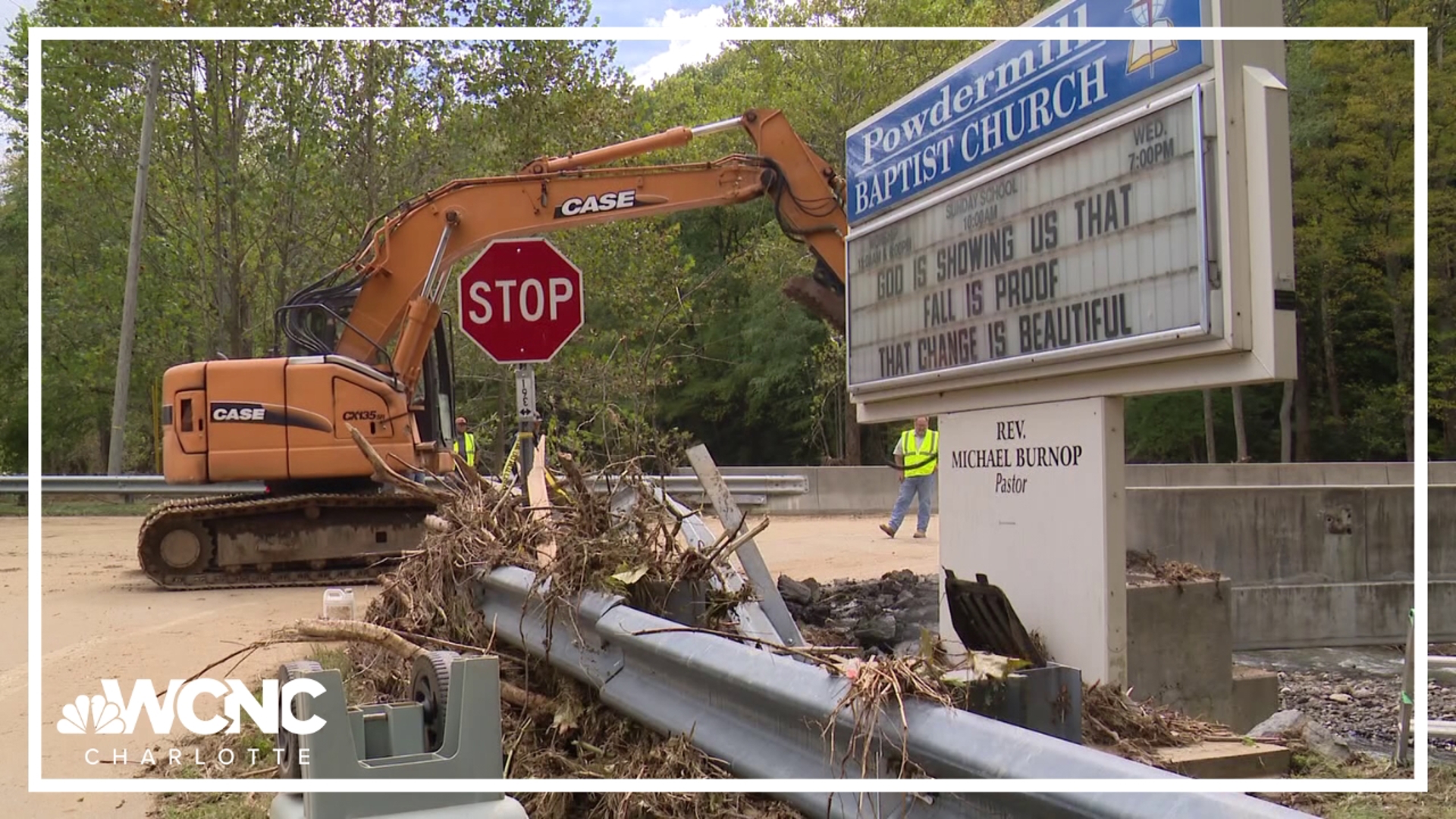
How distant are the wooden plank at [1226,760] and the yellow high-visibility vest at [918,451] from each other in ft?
35.7

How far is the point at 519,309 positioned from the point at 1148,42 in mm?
3951

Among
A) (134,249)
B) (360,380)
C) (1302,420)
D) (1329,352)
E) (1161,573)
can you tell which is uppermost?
(134,249)

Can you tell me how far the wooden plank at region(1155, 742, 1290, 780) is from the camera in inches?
165

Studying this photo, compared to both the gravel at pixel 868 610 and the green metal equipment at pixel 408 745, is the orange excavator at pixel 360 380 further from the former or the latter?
the green metal equipment at pixel 408 745

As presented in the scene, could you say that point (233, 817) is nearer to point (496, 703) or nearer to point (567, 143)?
point (496, 703)

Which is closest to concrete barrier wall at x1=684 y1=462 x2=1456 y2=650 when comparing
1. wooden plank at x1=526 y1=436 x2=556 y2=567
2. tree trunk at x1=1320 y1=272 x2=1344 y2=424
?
wooden plank at x1=526 y1=436 x2=556 y2=567

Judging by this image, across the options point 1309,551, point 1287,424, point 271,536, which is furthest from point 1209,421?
point 271,536

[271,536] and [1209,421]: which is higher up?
[1209,421]

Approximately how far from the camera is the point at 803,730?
9.87 feet

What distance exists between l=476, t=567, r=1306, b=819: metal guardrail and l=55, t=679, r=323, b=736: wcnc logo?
139cm

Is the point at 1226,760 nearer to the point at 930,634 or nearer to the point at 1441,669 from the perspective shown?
the point at 930,634

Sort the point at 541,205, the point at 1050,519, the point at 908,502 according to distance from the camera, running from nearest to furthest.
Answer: the point at 1050,519, the point at 541,205, the point at 908,502

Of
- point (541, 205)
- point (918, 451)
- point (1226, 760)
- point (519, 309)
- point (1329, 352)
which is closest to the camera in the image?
point (1226, 760)

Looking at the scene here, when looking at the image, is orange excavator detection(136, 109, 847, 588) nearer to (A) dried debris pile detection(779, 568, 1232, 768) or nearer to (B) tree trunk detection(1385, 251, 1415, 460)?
(A) dried debris pile detection(779, 568, 1232, 768)
